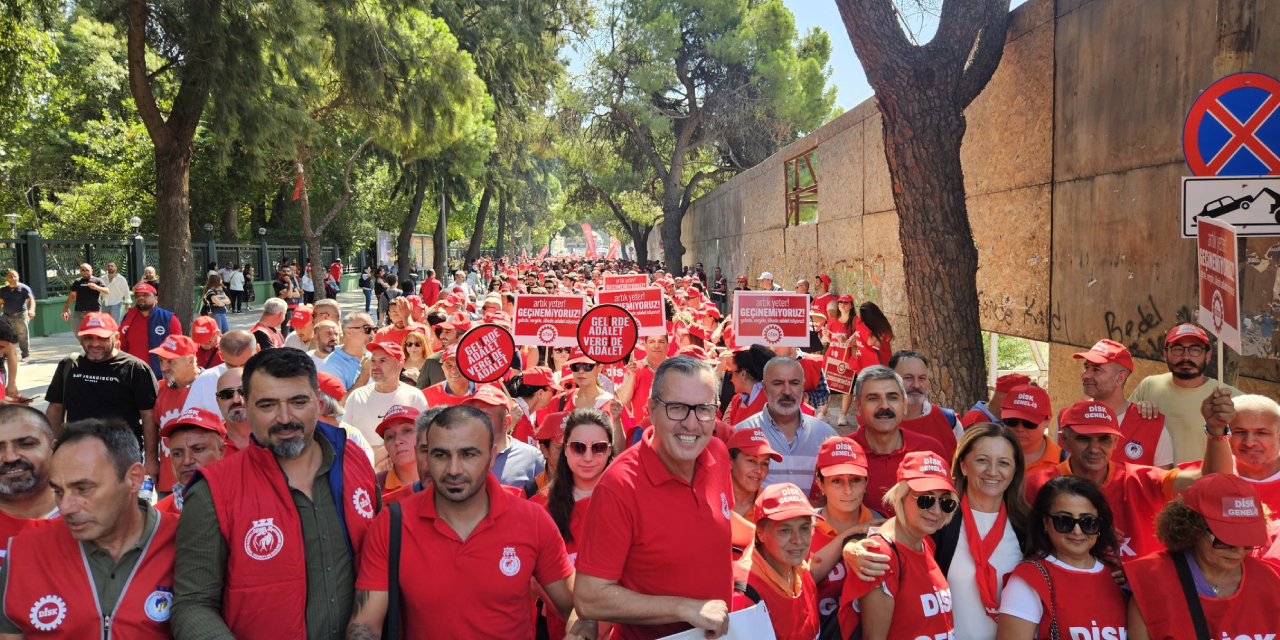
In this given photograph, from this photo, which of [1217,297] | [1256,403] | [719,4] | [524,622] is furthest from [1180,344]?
[719,4]

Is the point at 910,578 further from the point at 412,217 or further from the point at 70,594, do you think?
the point at 412,217

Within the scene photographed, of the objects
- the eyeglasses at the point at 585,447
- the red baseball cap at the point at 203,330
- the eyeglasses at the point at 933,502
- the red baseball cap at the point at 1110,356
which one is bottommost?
the eyeglasses at the point at 933,502

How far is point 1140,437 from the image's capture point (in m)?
5.04

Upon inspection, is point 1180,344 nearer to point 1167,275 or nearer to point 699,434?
point 1167,275

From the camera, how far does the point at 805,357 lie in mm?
8016

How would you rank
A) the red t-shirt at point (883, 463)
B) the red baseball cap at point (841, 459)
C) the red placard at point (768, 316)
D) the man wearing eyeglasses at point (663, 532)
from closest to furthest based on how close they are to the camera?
the man wearing eyeglasses at point (663, 532) → the red baseball cap at point (841, 459) → the red t-shirt at point (883, 463) → the red placard at point (768, 316)

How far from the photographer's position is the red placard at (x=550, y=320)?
27.9 feet

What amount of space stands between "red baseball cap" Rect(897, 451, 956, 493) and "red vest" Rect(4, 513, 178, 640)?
2.64m

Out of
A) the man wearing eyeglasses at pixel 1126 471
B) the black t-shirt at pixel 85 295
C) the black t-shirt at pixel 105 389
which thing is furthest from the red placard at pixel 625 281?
the man wearing eyeglasses at pixel 1126 471

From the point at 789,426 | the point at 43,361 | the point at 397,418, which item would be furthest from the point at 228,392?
the point at 43,361

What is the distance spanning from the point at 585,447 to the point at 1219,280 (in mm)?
3403

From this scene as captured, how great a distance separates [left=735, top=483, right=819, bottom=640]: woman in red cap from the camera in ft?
10.7

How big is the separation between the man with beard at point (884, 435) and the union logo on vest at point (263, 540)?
2.80 m

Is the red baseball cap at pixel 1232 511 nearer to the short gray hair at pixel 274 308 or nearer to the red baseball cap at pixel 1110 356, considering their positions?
the red baseball cap at pixel 1110 356
